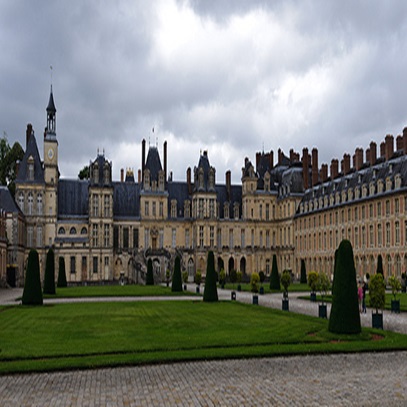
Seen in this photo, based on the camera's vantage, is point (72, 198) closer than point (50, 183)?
No

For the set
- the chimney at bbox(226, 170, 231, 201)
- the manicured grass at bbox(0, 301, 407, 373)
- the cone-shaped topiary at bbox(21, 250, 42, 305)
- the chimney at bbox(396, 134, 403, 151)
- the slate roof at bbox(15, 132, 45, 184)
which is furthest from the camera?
the chimney at bbox(226, 170, 231, 201)

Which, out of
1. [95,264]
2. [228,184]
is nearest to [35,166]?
[95,264]

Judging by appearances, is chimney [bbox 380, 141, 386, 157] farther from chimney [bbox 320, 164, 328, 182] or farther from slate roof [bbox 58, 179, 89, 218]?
slate roof [bbox 58, 179, 89, 218]

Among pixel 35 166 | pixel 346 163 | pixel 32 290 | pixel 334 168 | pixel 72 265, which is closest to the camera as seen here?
pixel 32 290

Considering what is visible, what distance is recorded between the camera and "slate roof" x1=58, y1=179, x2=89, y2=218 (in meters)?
68.0

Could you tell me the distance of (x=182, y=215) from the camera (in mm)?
71750

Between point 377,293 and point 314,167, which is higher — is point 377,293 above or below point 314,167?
below

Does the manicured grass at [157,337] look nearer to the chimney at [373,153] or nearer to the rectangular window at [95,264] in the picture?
the chimney at [373,153]

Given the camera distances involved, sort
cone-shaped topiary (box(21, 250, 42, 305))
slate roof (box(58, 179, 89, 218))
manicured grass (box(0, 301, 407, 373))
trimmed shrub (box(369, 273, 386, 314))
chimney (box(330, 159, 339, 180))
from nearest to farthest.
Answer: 1. manicured grass (box(0, 301, 407, 373))
2. trimmed shrub (box(369, 273, 386, 314))
3. cone-shaped topiary (box(21, 250, 42, 305))
4. chimney (box(330, 159, 339, 180))
5. slate roof (box(58, 179, 89, 218))

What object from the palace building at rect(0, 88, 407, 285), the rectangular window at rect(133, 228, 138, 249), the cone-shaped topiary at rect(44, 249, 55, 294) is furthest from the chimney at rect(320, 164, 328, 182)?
the cone-shaped topiary at rect(44, 249, 55, 294)

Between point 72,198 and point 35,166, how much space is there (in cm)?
622

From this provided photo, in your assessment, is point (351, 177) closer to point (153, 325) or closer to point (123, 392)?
point (153, 325)

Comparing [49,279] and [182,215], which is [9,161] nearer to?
[182,215]

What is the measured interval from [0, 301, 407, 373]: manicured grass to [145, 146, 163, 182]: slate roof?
4521 cm
